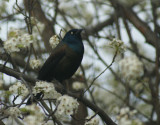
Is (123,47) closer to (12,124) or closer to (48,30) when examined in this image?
(12,124)

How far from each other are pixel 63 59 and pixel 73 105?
192 cm

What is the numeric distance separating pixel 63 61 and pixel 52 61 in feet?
0.53

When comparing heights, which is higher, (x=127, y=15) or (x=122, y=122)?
(x=127, y=15)

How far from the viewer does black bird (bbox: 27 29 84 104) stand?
164 inches

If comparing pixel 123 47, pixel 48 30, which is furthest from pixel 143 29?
pixel 123 47

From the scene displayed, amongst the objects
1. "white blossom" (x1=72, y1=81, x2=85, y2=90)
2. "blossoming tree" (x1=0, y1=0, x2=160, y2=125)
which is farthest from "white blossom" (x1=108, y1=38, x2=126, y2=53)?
"white blossom" (x1=72, y1=81, x2=85, y2=90)

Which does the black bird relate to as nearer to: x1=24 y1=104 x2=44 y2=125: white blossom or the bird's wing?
the bird's wing

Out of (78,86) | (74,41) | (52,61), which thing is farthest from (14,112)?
(78,86)

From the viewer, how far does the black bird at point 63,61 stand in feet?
13.7

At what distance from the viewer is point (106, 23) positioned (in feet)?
21.5

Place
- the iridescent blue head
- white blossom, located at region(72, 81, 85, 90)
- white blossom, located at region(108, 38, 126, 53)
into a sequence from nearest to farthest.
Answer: white blossom, located at region(108, 38, 126, 53) < the iridescent blue head < white blossom, located at region(72, 81, 85, 90)

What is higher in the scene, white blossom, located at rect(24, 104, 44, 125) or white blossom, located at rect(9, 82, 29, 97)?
white blossom, located at rect(9, 82, 29, 97)

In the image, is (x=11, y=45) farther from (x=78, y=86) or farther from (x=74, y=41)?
(x=78, y=86)

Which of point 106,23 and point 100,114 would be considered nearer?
point 100,114
